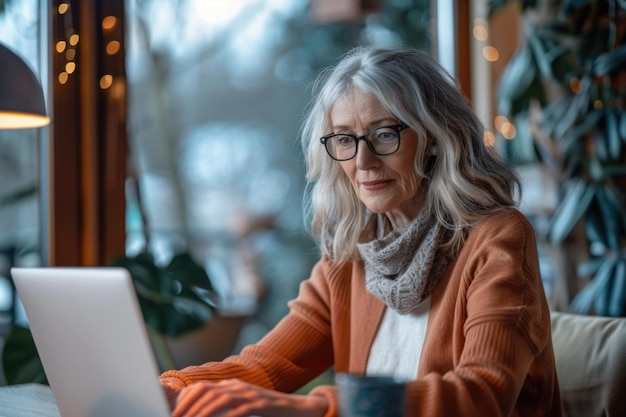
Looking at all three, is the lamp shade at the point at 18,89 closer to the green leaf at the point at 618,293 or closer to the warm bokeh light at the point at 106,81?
the warm bokeh light at the point at 106,81

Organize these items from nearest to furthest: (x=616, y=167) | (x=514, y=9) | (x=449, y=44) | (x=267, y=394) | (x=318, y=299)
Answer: (x=267, y=394)
(x=318, y=299)
(x=616, y=167)
(x=449, y=44)
(x=514, y=9)

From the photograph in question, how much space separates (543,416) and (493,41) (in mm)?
2476

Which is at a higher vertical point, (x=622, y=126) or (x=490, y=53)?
(x=490, y=53)

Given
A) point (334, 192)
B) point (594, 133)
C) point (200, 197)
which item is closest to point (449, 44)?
point (594, 133)

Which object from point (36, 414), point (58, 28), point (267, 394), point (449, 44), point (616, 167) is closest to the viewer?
point (267, 394)

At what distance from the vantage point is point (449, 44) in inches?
137

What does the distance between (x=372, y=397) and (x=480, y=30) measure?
9.52 feet

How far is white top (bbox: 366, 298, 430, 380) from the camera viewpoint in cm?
167

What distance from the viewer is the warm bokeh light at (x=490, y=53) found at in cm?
364

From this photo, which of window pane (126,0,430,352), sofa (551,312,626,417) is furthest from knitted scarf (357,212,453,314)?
window pane (126,0,430,352)

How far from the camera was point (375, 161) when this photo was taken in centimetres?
165

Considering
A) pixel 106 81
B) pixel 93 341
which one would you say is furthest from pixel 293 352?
pixel 106 81

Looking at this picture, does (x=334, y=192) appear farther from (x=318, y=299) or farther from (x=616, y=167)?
(x=616, y=167)

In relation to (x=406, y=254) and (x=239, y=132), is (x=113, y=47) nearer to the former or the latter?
(x=239, y=132)
